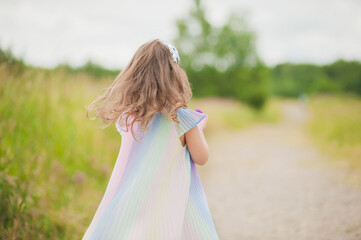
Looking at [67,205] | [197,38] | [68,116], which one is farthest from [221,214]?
[197,38]

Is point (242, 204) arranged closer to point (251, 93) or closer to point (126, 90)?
point (126, 90)

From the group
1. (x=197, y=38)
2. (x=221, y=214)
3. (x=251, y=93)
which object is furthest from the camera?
(x=251, y=93)

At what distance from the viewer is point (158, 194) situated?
139 centimetres

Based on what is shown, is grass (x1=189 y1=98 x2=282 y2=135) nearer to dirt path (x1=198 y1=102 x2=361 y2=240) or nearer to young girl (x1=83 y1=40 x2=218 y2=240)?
dirt path (x1=198 y1=102 x2=361 y2=240)

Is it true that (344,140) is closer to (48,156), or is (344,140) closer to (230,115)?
(48,156)

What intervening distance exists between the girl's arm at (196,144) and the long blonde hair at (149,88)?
14 cm

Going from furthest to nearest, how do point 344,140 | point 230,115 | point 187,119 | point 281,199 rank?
point 230,115
point 344,140
point 281,199
point 187,119

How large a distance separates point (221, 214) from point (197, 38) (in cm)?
1602

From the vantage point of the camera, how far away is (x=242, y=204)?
12.3 feet

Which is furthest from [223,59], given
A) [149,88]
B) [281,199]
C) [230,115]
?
[149,88]

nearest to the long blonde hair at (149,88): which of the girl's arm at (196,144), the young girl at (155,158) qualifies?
the young girl at (155,158)

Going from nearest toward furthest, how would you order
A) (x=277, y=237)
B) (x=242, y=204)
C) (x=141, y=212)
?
1. (x=141, y=212)
2. (x=277, y=237)
3. (x=242, y=204)

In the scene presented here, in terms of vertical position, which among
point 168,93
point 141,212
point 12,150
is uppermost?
point 168,93

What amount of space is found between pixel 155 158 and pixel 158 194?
0.66 feet
